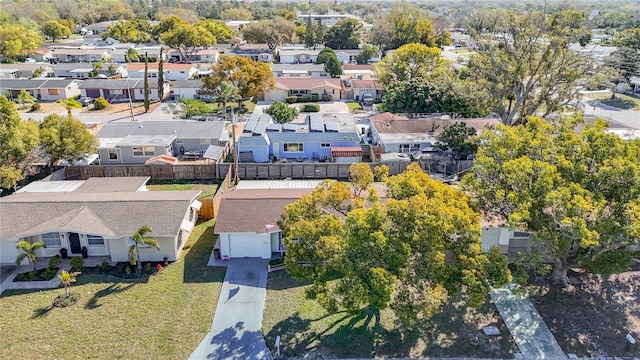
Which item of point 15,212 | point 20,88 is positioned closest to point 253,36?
point 20,88

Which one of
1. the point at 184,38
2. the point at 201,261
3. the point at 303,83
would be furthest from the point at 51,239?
the point at 184,38

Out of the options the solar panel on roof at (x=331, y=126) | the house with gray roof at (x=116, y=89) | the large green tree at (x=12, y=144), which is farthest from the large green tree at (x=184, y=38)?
the large green tree at (x=12, y=144)

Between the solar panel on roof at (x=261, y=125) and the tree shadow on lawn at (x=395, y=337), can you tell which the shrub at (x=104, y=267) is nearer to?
Answer: the tree shadow on lawn at (x=395, y=337)

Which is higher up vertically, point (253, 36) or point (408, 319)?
point (253, 36)

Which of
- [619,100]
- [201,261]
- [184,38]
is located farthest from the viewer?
[184,38]

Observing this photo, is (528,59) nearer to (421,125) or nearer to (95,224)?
Result: (421,125)

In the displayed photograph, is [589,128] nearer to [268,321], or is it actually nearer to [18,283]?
[268,321]
